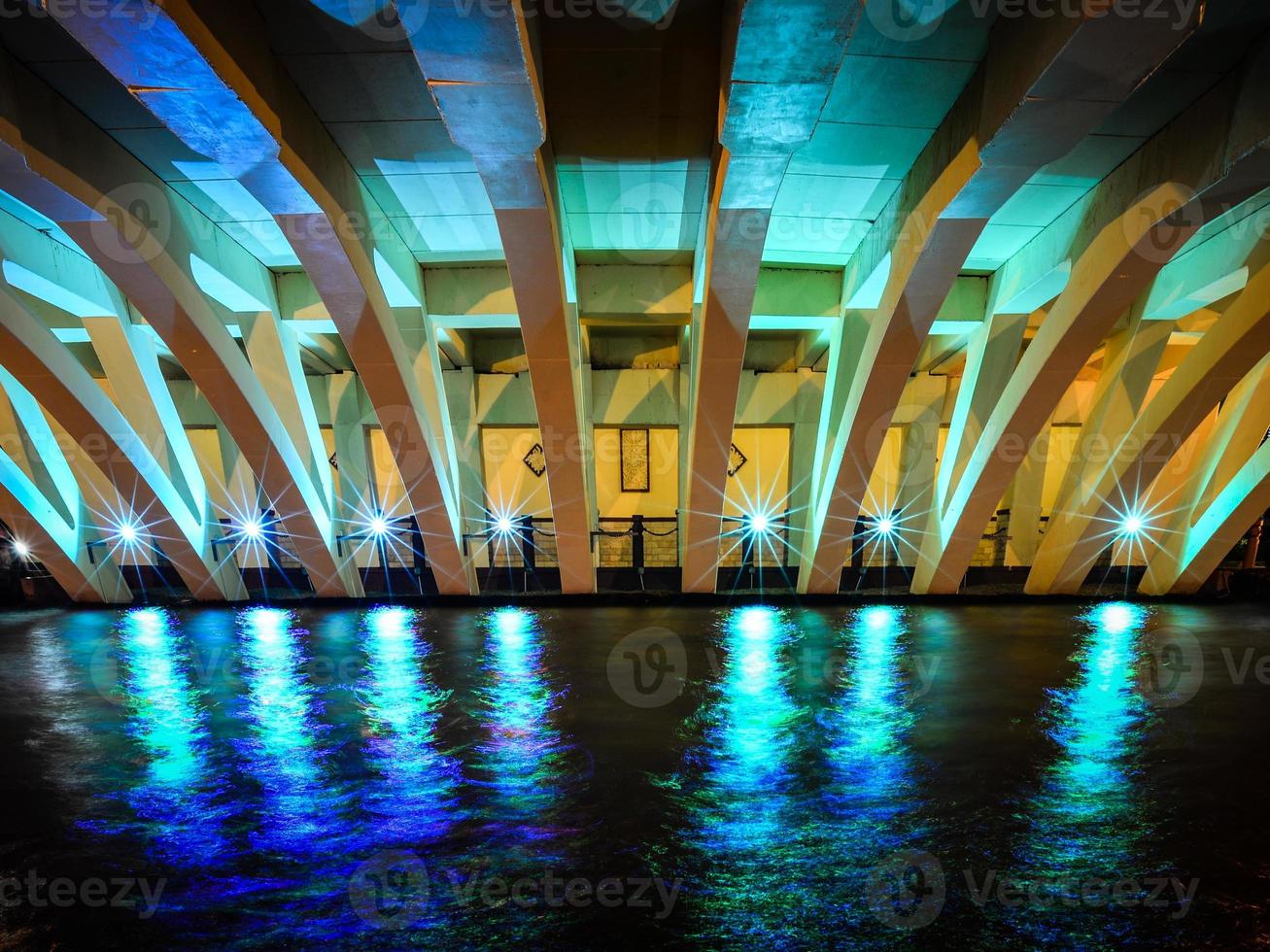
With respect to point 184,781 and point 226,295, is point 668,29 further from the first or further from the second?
point 226,295

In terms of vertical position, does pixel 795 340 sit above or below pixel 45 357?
above

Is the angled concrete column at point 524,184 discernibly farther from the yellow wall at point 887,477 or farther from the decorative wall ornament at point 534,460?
the yellow wall at point 887,477

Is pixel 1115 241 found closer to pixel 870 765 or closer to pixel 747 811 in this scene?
pixel 870 765

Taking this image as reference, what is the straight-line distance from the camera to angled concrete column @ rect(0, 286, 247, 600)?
8141mm

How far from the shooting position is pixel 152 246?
692cm

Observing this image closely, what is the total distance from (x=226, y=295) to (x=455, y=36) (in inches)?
285

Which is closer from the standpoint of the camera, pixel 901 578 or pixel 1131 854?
pixel 1131 854

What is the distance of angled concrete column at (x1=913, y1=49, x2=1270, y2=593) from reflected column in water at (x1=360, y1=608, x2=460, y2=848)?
28.1ft

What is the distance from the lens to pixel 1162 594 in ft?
36.9

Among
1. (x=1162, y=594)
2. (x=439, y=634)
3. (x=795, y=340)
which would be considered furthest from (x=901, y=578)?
(x=439, y=634)

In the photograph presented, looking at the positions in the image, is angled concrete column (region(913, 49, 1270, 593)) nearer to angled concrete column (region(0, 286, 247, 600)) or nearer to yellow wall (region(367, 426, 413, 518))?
angled concrete column (region(0, 286, 247, 600))

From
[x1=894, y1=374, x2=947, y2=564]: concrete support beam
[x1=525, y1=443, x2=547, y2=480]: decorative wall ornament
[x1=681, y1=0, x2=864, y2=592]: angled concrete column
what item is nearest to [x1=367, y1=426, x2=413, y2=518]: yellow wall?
[x1=525, y1=443, x2=547, y2=480]: decorative wall ornament

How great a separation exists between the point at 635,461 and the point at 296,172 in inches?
488

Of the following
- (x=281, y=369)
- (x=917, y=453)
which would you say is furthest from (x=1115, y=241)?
(x=281, y=369)
